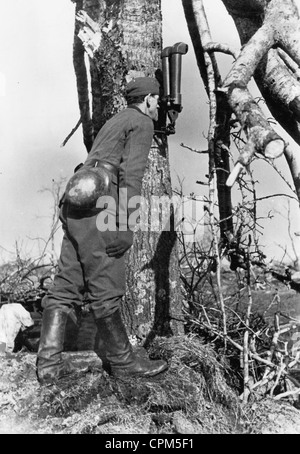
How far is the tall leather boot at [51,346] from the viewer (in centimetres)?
348

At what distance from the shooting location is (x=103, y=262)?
3.45 metres

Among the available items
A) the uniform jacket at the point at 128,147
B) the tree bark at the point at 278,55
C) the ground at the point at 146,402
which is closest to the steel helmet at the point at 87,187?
the uniform jacket at the point at 128,147

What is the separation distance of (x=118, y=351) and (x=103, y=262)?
0.64 metres

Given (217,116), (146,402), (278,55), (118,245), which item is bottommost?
(146,402)

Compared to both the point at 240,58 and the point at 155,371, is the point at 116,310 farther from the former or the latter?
the point at 240,58

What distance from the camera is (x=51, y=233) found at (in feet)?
35.6

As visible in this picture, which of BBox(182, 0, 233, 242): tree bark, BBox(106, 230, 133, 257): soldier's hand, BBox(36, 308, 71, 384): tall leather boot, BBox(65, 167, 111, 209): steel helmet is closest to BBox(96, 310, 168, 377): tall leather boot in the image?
BBox(36, 308, 71, 384): tall leather boot

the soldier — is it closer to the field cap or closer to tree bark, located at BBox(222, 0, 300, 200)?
the field cap

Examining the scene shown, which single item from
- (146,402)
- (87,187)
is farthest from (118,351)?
(87,187)

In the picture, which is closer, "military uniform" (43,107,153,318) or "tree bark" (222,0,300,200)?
"military uniform" (43,107,153,318)

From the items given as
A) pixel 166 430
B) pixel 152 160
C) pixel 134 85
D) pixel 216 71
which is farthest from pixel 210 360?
pixel 216 71

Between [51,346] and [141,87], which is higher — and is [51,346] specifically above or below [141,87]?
below

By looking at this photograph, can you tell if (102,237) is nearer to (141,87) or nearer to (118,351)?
(118,351)

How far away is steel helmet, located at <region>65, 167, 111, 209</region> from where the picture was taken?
134 inches
